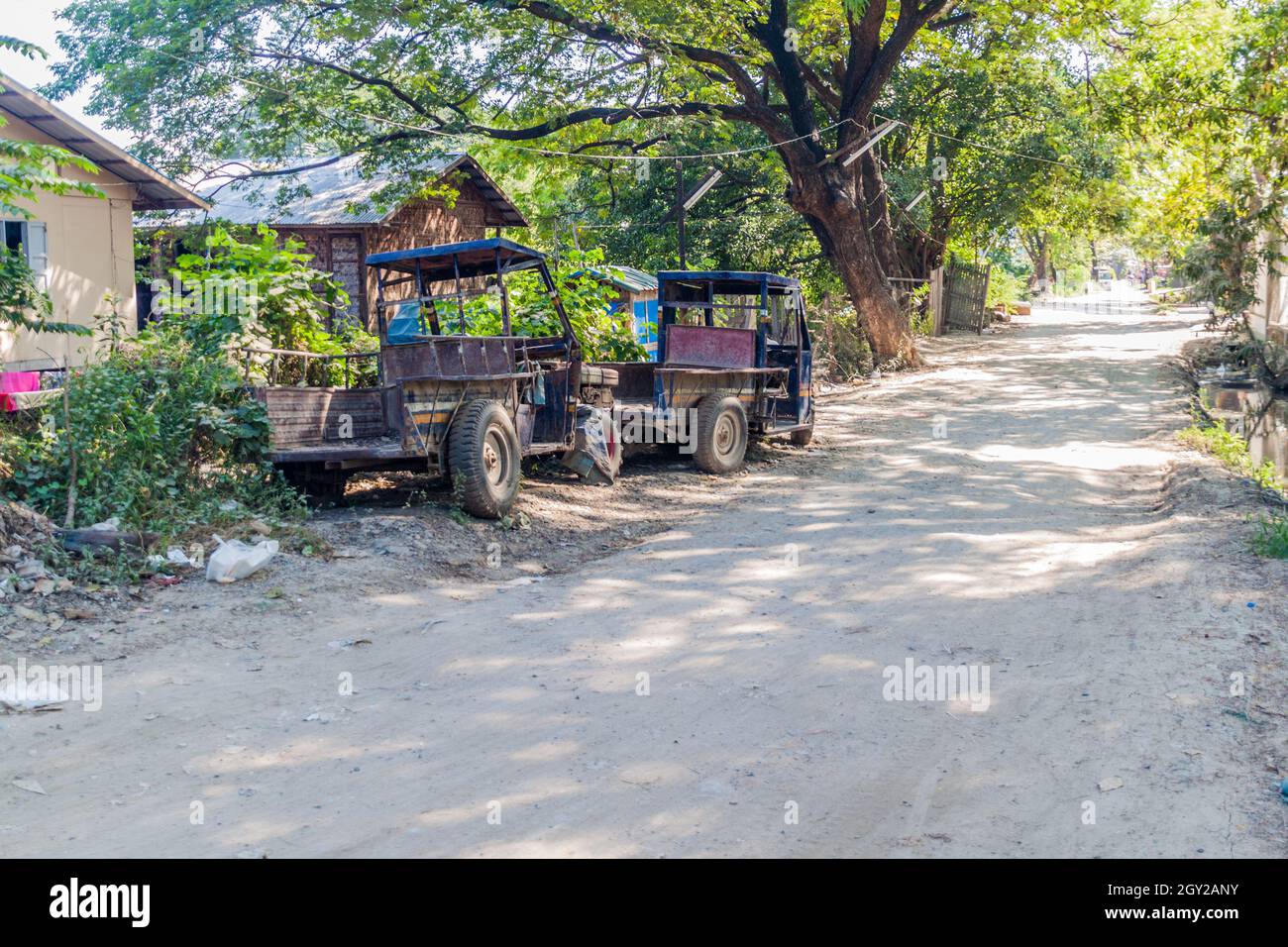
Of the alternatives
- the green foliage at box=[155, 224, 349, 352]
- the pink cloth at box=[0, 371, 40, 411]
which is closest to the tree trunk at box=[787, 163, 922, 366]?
the green foliage at box=[155, 224, 349, 352]

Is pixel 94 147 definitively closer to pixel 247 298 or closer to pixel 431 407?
pixel 247 298

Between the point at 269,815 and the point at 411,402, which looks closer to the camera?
the point at 269,815

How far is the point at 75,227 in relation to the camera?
47.2ft

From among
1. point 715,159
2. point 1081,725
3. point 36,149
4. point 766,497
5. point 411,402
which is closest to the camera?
point 1081,725

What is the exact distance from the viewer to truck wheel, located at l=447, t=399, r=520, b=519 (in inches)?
362

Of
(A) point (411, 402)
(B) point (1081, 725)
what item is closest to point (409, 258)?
(A) point (411, 402)

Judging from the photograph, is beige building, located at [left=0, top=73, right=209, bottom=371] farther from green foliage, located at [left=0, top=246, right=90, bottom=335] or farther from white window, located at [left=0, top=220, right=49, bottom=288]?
green foliage, located at [left=0, top=246, right=90, bottom=335]

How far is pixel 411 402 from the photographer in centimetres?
901

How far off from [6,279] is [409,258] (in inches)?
129

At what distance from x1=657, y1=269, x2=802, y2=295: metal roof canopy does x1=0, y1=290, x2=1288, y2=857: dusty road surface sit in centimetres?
478

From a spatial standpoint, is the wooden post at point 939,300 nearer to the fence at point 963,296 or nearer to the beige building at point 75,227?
the fence at point 963,296

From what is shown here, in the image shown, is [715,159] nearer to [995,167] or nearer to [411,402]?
[995,167]
